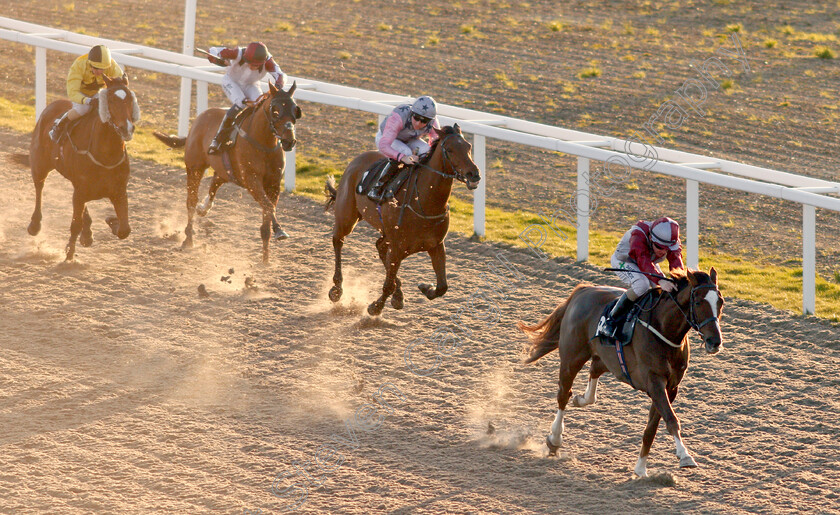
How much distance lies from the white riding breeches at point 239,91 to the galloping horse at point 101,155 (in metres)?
1.26

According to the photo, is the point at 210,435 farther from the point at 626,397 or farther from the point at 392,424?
the point at 626,397

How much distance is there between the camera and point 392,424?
23.0 ft

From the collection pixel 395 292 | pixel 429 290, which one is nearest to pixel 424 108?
pixel 429 290

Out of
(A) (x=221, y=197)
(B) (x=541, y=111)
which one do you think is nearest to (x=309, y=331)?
(A) (x=221, y=197)

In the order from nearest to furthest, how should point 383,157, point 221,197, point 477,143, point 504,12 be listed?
point 383,157 < point 477,143 < point 221,197 < point 504,12

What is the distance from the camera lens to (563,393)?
664cm

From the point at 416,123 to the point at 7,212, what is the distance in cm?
533

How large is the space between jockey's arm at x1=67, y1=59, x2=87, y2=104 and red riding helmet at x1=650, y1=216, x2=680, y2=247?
224 inches

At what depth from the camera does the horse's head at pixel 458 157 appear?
7.42 m

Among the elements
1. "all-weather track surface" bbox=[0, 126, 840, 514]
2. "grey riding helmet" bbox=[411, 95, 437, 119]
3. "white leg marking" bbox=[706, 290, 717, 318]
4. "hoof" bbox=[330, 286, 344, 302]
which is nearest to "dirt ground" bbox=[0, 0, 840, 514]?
"all-weather track surface" bbox=[0, 126, 840, 514]

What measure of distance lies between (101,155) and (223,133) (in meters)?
1.22

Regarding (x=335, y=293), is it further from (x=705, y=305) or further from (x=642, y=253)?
(x=705, y=305)

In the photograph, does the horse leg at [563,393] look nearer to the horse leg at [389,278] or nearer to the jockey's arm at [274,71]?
the horse leg at [389,278]

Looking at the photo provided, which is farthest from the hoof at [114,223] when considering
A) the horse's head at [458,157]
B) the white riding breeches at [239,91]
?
the horse's head at [458,157]
